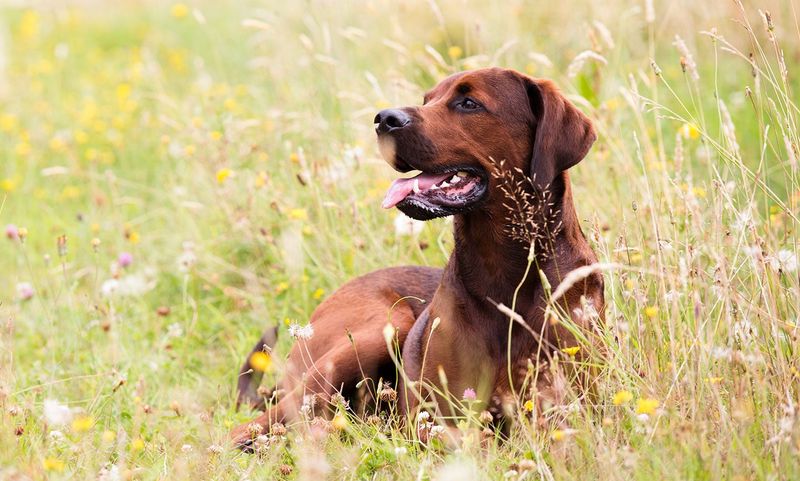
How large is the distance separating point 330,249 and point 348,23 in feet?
10.1

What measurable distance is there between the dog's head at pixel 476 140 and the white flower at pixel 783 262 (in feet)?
2.39

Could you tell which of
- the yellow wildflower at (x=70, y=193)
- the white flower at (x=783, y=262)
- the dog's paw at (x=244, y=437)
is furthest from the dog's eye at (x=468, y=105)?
the yellow wildflower at (x=70, y=193)

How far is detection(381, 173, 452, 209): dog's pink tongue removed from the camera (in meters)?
3.50

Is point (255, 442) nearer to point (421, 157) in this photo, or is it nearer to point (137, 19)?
point (421, 157)

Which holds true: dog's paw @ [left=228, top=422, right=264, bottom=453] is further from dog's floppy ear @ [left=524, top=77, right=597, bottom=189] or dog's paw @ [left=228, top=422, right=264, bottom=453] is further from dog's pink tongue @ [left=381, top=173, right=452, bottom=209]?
dog's floppy ear @ [left=524, top=77, right=597, bottom=189]

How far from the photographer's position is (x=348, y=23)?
25.5 feet

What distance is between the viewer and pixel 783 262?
300 cm

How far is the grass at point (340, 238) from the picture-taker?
288cm

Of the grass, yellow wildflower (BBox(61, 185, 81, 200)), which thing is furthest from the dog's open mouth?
yellow wildflower (BBox(61, 185, 81, 200))

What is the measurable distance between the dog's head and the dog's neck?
69 millimetres

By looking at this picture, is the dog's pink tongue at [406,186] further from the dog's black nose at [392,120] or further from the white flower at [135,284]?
the white flower at [135,284]

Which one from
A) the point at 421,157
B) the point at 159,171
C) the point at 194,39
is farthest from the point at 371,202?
the point at 194,39

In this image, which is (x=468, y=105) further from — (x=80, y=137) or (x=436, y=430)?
(x=80, y=137)

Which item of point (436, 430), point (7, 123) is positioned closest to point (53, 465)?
point (436, 430)
